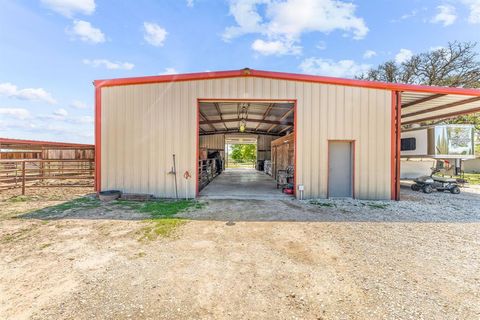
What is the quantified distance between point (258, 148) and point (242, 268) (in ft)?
64.2

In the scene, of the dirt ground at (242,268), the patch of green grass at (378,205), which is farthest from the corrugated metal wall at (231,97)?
the dirt ground at (242,268)

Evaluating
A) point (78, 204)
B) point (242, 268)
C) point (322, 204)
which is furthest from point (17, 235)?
point (322, 204)

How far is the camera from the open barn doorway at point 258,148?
8.67m

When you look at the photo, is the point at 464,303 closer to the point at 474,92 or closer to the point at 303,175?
the point at 303,175

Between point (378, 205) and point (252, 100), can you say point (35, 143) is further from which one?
point (378, 205)

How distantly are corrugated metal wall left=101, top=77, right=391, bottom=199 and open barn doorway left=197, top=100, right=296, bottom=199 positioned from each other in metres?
0.59

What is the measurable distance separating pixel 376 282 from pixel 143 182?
6.74 meters

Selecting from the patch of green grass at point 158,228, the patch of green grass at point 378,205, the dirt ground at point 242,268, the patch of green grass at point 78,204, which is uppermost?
the patch of green grass at point 78,204

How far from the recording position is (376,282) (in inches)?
104

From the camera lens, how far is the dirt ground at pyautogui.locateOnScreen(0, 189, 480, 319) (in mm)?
2197

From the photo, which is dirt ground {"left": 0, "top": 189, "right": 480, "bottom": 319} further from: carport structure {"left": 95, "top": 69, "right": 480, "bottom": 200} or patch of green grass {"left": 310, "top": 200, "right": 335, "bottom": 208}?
carport structure {"left": 95, "top": 69, "right": 480, "bottom": 200}

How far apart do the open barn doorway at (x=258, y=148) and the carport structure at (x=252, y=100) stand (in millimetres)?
641

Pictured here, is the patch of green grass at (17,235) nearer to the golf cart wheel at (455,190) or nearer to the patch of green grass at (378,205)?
the patch of green grass at (378,205)

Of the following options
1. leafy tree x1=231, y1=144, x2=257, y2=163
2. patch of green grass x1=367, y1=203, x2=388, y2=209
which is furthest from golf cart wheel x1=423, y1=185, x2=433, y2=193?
leafy tree x1=231, y1=144, x2=257, y2=163
